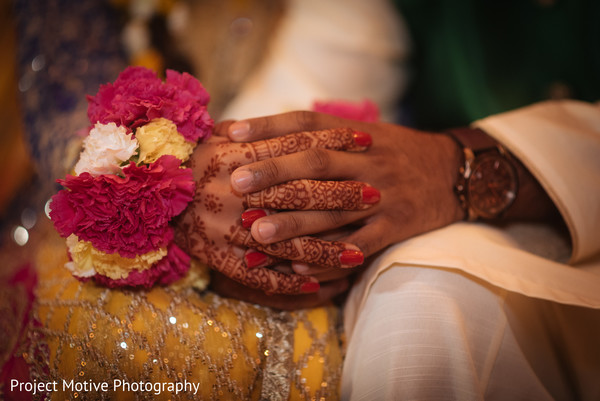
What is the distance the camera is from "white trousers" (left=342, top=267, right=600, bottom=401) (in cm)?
64

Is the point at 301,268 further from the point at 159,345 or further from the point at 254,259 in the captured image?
the point at 159,345

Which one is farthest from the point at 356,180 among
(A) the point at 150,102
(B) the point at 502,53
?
(B) the point at 502,53

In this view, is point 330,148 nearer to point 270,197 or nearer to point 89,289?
point 270,197

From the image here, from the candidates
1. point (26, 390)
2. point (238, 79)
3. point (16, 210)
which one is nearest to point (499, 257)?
point (26, 390)

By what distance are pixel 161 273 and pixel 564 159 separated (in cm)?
83

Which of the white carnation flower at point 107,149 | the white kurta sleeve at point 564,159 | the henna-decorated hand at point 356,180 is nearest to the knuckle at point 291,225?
the henna-decorated hand at point 356,180

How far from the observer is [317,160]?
0.67m

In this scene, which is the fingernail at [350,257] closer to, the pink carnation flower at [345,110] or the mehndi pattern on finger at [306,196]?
the mehndi pattern on finger at [306,196]

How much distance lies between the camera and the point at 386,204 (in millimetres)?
738

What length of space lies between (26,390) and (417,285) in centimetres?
66

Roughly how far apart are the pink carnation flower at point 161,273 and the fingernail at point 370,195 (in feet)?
1.05

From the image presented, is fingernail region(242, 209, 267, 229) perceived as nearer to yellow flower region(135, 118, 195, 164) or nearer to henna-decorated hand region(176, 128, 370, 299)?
henna-decorated hand region(176, 128, 370, 299)

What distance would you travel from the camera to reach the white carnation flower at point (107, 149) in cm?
58

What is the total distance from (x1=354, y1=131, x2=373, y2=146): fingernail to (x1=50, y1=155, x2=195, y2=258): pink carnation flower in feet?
1.05
